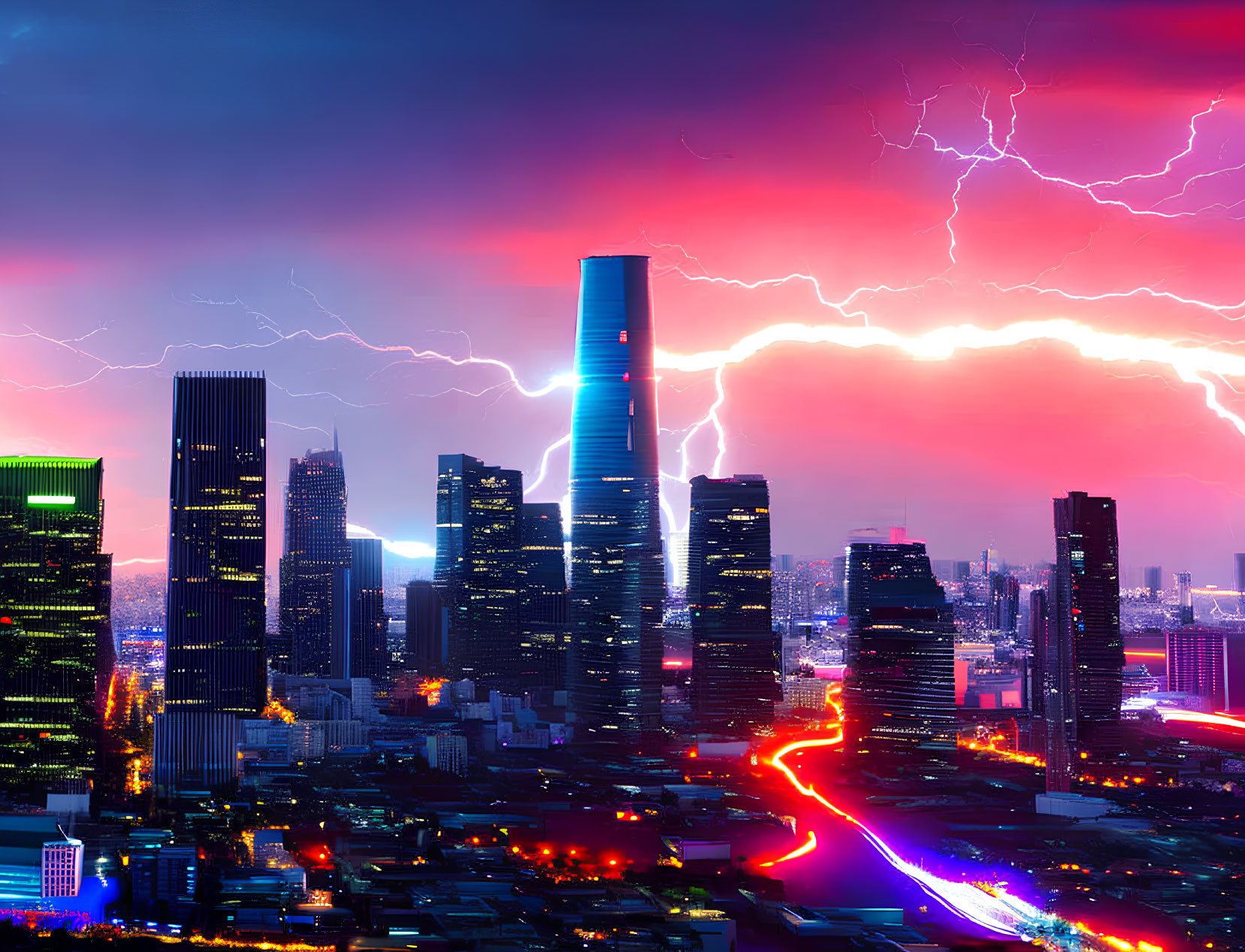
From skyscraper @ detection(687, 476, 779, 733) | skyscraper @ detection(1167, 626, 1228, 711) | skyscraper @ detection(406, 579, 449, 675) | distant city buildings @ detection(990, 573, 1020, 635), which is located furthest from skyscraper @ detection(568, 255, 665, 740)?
distant city buildings @ detection(990, 573, 1020, 635)

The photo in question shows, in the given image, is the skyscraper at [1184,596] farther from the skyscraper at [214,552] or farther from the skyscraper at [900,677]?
the skyscraper at [214,552]

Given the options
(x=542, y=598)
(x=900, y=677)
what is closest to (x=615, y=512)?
(x=900, y=677)

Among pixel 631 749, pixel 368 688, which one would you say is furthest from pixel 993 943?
pixel 368 688

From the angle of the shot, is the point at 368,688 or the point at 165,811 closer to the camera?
the point at 165,811

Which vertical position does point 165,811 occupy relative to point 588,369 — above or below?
below

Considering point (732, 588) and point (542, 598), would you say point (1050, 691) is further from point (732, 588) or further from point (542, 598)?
point (542, 598)

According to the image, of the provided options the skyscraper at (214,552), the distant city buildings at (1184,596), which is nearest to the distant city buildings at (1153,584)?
the distant city buildings at (1184,596)

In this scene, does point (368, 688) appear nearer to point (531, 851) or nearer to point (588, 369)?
point (588, 369)
